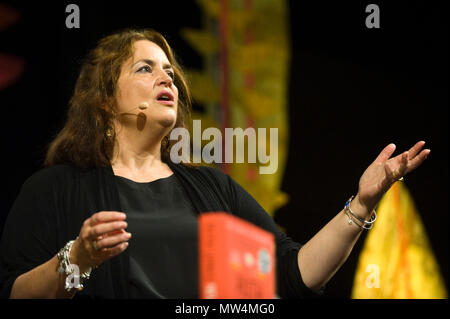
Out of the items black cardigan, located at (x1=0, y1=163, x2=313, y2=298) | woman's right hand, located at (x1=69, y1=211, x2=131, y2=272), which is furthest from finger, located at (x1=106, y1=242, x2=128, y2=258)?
black cardigan, located at (x1=0, y1=163, x2=313, y2=298)

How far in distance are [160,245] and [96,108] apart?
1.70 ft

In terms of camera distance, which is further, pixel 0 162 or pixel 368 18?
pixel 368 18

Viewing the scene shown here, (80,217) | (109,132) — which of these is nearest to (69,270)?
(80,217)

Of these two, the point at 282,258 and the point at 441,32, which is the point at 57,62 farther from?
the point at 441,32

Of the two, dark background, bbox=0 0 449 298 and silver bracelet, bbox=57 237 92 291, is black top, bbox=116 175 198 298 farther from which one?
dark background, bbox=0 0 449 298

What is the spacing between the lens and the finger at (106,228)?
0.94m

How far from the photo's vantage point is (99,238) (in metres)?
0.99

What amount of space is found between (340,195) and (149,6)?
1.20m

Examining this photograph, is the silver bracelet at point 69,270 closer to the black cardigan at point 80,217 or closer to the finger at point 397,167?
the black cardigan at point 80,217

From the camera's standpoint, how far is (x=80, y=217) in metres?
1.49

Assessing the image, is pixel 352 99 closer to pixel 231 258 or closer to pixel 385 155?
pixel 385 155

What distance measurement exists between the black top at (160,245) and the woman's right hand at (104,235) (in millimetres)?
370

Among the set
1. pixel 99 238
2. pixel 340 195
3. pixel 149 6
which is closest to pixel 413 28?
pixel 340 195

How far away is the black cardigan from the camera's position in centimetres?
138
